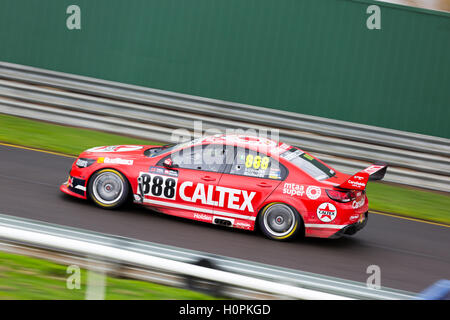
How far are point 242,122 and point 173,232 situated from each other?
22.1 feet

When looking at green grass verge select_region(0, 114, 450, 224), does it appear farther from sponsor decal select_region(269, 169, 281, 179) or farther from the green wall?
sponsor decal select_region(269, 169, 281, 179)

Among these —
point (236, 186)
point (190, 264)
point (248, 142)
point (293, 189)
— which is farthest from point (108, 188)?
point (190, 264)

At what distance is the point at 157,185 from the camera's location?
873cm

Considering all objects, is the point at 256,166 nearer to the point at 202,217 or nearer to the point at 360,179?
the point at 202,217

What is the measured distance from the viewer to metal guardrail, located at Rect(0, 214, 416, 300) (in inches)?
166

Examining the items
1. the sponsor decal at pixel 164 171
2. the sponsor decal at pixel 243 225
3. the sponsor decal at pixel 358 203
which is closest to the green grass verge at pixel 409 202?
the sponsor decal at pixel 358 203

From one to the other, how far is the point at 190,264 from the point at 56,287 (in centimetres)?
160

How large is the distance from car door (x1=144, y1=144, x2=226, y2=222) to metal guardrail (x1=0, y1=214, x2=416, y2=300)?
300cm

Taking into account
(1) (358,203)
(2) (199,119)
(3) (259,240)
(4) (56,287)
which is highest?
(2) (199,119)

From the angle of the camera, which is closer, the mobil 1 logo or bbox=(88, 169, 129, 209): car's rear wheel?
the mobil 1 logo

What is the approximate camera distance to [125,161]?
889 cm

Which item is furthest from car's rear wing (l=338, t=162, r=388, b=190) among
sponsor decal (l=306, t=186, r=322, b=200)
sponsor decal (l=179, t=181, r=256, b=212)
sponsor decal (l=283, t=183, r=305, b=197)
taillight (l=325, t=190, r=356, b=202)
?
sponsor decal (l=179, t=181, r=256, b=212)
